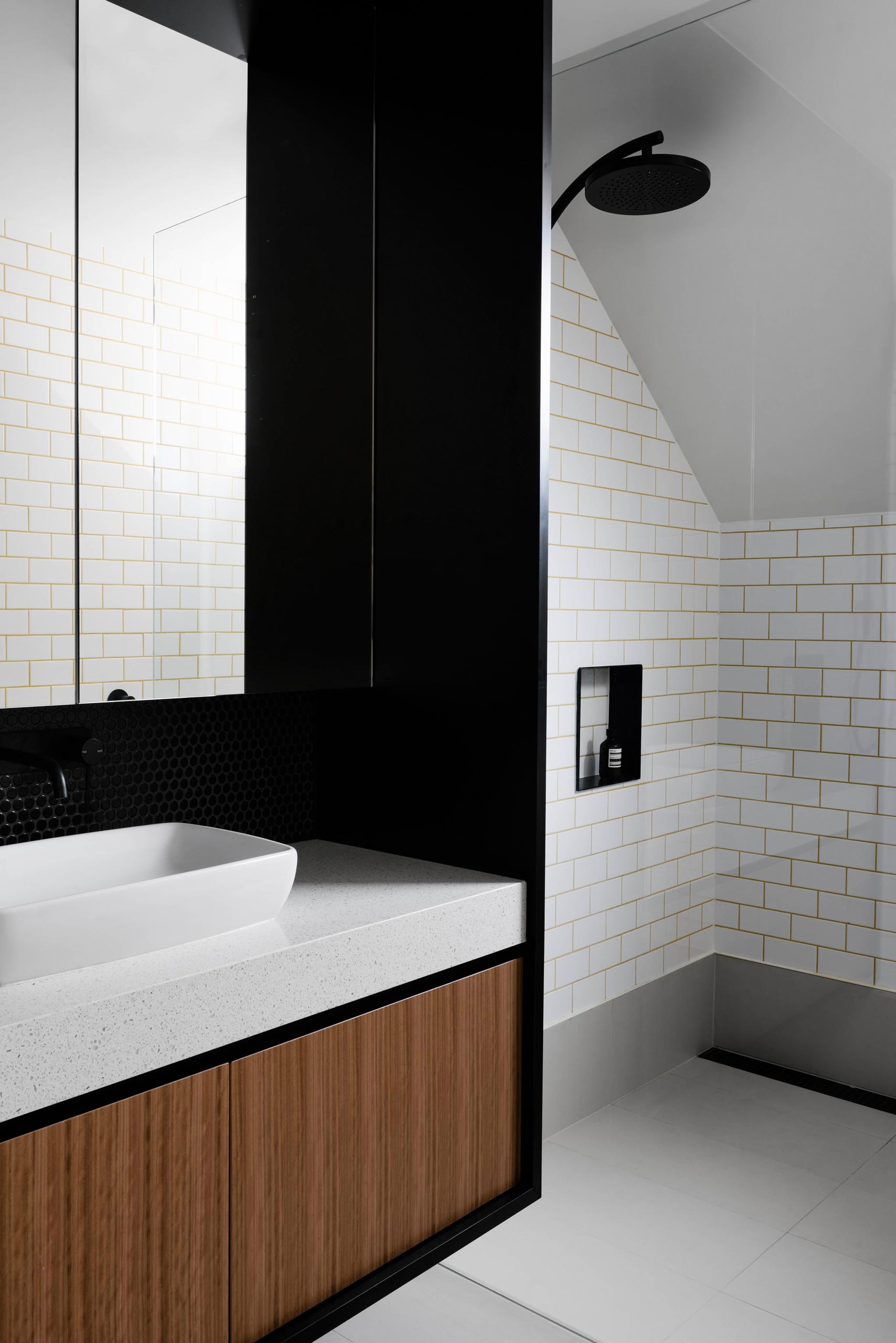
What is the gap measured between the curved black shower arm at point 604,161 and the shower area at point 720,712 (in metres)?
0.01

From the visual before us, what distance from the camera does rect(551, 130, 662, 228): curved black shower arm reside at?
2.52m

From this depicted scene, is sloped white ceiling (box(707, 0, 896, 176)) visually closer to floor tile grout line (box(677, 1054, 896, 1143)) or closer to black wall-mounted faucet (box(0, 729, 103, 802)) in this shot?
black wall-mounted faucet (box(0, 729, 103, 802))

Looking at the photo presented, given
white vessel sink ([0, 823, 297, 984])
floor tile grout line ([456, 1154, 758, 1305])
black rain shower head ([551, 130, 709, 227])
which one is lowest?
floor tile grout line ([456, 1154, 758, 1305])

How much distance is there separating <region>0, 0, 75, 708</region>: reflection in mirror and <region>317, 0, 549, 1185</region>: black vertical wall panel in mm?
651

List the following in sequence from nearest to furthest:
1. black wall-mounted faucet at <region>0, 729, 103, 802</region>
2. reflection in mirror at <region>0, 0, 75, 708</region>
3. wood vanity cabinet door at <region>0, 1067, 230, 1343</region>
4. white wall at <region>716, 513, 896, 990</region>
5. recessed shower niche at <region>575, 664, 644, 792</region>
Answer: wood vanity cabinet door at <region>0, 1067, 230, 1343</region> < reflection in mirror at <region>0, 0, 75, 708</region> < black wall-mounted faucet at <region>0, 729, 103, 802</region> < white wall at <region>716, 513, 896, 990</region> < recessed shower niche at <region>575, 664, 644, 792</region>

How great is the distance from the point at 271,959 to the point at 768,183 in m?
1.98

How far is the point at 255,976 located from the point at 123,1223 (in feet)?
1.13

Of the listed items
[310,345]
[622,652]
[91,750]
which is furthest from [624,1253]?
[310,345]

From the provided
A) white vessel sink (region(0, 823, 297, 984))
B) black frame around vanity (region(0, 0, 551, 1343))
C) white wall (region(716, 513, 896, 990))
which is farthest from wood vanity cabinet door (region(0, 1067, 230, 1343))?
white wall (region(716, 513, 896, 990))

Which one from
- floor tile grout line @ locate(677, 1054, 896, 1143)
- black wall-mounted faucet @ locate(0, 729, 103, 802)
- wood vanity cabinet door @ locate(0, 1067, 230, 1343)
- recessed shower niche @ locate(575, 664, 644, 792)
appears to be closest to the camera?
wood vanity cabinet door @ locate(0, 1067, 230, 1343)

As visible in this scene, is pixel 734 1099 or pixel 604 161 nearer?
pixel 604 161

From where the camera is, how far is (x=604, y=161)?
2.61 metres

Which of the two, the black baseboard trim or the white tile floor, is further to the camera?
the black baseboard trim

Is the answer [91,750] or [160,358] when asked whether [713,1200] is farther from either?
[160,358]
